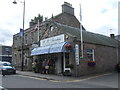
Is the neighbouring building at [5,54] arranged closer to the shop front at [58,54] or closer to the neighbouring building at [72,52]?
the neighbouring building at [72,52]

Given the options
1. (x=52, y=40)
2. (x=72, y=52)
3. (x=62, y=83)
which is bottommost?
(x=62, y=83)

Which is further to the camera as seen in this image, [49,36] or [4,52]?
[4,52]

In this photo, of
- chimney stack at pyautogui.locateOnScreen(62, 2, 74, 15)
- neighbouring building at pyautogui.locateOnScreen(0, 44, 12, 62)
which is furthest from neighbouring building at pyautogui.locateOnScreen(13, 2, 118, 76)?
neighbouring building at pyautogui.locateOnScreen(0, 44, 12, 62)

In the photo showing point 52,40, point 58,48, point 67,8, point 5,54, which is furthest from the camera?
point 5,54

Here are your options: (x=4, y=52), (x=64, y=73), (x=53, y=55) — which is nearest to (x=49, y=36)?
(x=53, y=55)

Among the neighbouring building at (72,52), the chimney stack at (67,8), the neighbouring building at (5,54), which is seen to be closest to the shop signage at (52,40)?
the neighbouring building at (72,52)

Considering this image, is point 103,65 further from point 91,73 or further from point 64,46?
point 64,46

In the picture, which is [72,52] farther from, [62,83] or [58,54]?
[62,83]

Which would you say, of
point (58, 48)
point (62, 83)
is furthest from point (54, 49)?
point (62, 83)

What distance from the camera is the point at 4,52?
5281cm

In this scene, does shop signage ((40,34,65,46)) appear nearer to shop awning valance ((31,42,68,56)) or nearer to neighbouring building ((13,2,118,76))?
neighbouring building ((13,2,118,76))

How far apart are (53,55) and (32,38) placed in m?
8.56

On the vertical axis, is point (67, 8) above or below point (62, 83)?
above

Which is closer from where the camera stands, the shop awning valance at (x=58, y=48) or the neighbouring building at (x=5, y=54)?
the shop awning valance at (x=58, y=48)
